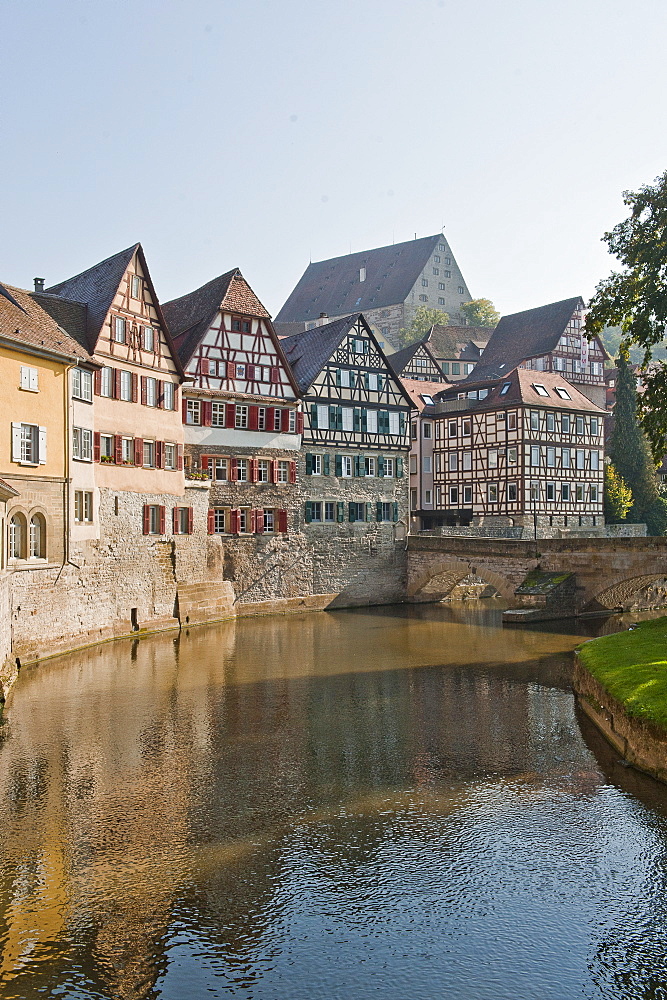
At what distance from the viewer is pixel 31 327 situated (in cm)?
2666

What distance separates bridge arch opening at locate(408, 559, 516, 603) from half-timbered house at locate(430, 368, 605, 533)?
5.95 meters

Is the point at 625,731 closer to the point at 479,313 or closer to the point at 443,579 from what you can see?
the point at 443,579

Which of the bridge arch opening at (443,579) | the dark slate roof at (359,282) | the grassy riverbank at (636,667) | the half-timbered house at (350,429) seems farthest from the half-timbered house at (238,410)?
the dark slate roof at (359,282)

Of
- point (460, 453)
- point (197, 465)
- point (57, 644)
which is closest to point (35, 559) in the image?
point (57, 644)

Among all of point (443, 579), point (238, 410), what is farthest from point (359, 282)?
point (238, 410)

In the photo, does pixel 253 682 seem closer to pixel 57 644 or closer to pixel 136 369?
pixel 57 644

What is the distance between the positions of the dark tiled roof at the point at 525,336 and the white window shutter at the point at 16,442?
148 feet

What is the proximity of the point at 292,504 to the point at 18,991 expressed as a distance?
110 ft

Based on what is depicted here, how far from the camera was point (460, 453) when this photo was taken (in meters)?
53.6

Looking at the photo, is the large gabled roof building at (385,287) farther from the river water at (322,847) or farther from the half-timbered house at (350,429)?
the river water at (322,847)

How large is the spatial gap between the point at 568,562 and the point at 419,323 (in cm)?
6032

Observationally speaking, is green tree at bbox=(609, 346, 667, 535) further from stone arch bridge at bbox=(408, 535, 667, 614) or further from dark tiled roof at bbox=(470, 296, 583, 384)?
stone arch bridge at bbox=(408, 535, 667, 614)

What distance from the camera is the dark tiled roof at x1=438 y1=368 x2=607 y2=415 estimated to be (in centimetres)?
5050

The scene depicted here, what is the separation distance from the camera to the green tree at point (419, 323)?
304 feet
